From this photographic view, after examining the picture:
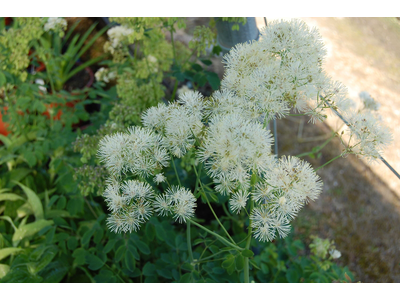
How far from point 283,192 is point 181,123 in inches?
11.7

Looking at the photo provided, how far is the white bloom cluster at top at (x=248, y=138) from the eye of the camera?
0.69 meters

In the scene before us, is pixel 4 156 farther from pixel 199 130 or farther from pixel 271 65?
pixel 271 65

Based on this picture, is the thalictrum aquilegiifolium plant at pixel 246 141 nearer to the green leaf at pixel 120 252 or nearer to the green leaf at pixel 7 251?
the green leaf at pixel 120 252

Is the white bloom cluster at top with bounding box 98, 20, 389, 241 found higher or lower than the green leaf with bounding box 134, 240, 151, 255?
higher

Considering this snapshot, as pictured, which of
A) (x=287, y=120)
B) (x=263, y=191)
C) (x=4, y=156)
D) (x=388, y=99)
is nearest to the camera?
(x=263, y=191)

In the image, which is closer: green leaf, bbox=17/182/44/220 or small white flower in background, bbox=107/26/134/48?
small white flower in background, bbox=107/26/134/48

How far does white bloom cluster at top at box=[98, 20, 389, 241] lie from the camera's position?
686 mm

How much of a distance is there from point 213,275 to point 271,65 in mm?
810

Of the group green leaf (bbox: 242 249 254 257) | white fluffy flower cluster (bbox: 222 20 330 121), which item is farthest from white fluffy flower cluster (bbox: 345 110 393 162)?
green leaf (bbox: 242 249 254 257)

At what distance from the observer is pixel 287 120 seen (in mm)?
2592

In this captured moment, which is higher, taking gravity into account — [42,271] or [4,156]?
[4,156]

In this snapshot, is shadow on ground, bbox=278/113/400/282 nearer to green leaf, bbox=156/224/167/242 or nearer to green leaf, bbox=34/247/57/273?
green leaf, bbox=156/224/167/242
